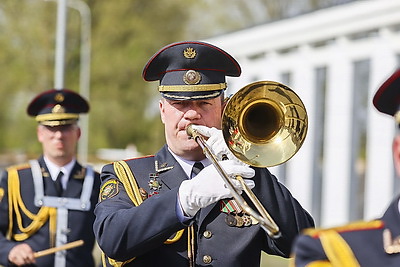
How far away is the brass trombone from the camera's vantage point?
3.99 m

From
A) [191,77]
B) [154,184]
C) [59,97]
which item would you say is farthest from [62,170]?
[191,77]

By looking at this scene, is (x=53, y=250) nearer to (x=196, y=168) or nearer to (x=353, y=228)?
(x=196, y=168)

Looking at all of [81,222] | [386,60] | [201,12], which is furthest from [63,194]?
[201,12]

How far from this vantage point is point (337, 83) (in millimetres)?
15859

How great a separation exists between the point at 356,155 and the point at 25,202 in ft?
31.9

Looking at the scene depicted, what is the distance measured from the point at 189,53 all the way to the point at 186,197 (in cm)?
79

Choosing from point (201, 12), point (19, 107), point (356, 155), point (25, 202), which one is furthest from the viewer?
point (19, 107)

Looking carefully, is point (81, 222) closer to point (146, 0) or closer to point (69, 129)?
point (69, 129)

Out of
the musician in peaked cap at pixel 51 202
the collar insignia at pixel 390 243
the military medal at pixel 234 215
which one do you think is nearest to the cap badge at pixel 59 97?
the musician in peaked cap at pixel 51 202

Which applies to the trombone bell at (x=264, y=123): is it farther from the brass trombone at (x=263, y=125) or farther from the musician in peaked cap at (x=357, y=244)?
the musician in peaked cap at (x=357, y=244)

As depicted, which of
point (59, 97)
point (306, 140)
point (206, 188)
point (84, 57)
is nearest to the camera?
point (206, 188)

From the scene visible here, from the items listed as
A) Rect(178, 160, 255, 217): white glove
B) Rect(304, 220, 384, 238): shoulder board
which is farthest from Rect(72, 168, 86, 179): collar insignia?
Rect(304, 220, 384, 238): shoulder board

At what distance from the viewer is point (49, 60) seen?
130 ft

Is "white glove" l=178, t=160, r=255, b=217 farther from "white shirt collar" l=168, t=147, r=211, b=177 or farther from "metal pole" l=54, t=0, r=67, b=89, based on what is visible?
"metal pole" l=54, t=0, r=67, b=89
